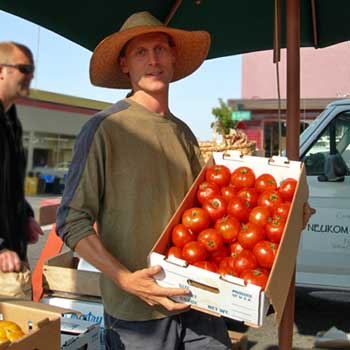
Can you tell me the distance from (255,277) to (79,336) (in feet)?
3.28

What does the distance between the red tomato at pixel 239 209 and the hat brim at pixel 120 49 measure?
77 cm

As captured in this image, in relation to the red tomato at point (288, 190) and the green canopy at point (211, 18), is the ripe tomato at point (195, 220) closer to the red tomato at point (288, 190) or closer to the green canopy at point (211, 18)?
the red tomato at point (288, 190)

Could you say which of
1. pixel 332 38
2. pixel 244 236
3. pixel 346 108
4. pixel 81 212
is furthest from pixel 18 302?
pixel 346 108

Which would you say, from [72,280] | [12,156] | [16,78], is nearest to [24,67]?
[16,78]

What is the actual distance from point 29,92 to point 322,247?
3.20 m

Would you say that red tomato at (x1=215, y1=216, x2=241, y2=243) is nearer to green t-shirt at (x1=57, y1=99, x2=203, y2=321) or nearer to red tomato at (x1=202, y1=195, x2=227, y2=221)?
red tomato at (x1=202, y1=195, x2=227, y2=221)

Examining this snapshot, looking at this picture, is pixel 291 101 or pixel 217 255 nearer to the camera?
pixel 217 255

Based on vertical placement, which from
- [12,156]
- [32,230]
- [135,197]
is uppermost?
[12,156]

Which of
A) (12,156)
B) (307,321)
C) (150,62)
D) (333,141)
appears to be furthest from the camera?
(307,321)

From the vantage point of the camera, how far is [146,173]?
1.88 metres

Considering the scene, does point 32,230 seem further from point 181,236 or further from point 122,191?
point 181,236

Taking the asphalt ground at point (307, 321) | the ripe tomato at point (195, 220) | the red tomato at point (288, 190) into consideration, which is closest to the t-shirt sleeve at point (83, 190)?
the ripe tomato at point (195, 220)

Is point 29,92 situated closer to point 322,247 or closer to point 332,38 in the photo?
point 332,38

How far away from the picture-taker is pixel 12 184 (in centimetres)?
246
